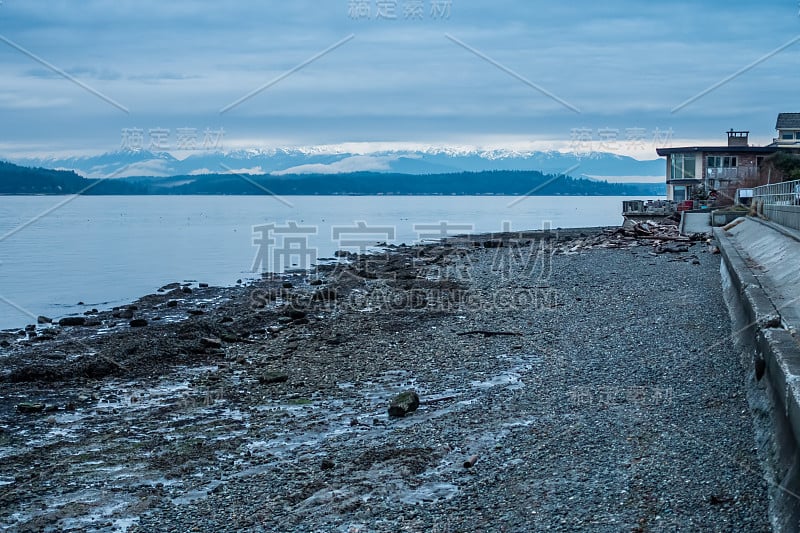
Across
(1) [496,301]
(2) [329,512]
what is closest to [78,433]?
(2) [329,512]

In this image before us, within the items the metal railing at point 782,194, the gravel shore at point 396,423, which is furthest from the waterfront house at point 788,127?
the gravel shore at point 396,423

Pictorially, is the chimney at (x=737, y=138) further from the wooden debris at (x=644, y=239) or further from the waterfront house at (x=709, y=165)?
the wooden debris at (x=644, y=239)

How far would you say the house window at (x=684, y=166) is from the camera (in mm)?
66812

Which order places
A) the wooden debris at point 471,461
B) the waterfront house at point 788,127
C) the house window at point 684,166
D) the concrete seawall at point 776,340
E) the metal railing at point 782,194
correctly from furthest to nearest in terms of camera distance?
the waterfront house at point 788,127 < the house window at point 684,166 < the metal railing at point 782,194 < the wooden debris at point 471,461 < the concrete seawall at point 776,340

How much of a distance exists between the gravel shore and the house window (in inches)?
1999

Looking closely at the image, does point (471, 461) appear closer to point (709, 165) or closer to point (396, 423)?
point (396, 423)

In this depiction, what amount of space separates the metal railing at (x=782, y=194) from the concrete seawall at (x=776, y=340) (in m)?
6.07

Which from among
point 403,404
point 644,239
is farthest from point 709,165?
point 403,404

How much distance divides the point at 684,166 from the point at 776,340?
62.5 m

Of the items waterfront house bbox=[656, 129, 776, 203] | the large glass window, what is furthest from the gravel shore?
the large glass window

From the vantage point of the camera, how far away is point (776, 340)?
847cm

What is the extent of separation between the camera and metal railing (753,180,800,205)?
25369 mm

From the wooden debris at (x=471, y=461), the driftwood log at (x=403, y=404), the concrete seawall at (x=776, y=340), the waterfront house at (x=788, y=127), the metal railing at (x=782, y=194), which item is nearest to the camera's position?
the concrete seawall at (x=776, y=340)

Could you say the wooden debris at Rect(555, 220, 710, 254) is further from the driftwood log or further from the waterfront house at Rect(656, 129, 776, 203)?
the driftwood log
